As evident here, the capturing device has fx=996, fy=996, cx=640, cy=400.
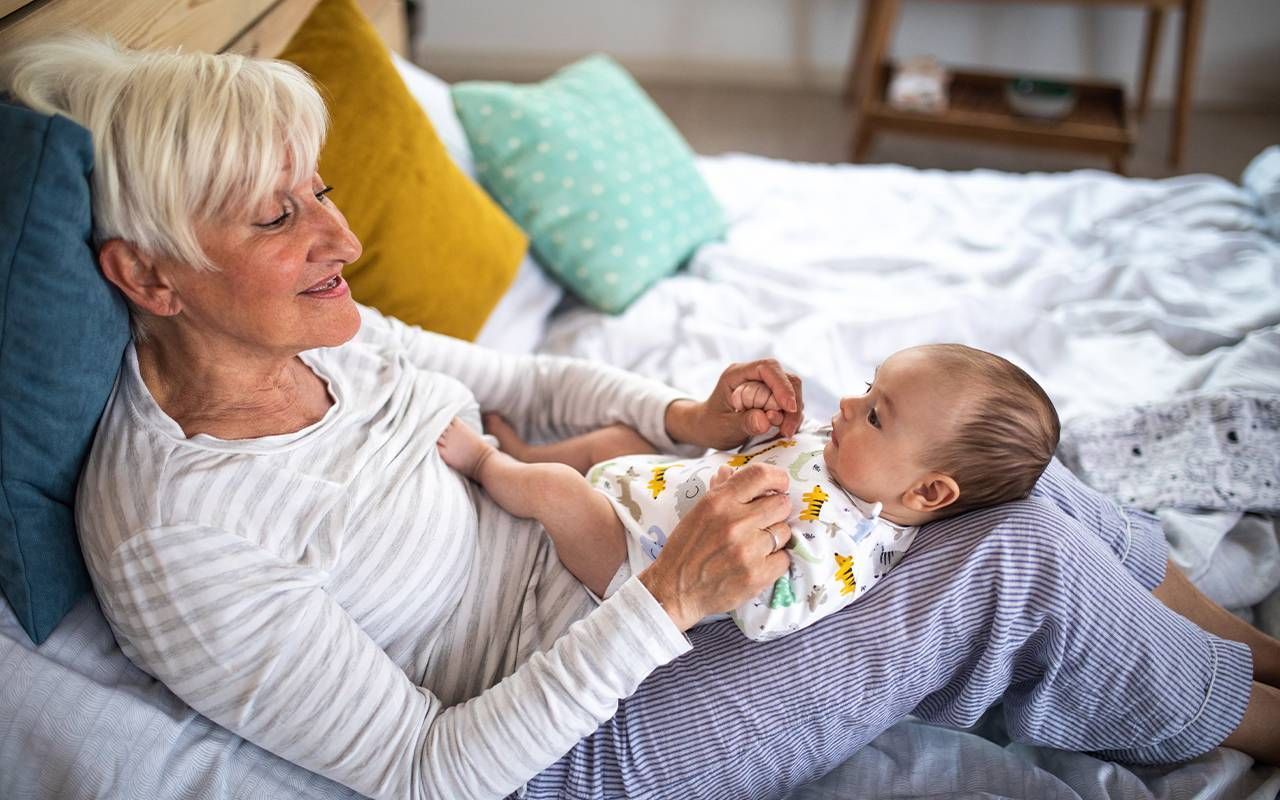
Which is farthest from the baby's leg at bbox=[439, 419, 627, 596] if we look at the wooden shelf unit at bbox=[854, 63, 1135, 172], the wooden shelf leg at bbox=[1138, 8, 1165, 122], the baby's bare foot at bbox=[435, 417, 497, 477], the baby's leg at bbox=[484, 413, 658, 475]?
the wooden shelf leg at bbox=[1138, 8, 1165, 122]

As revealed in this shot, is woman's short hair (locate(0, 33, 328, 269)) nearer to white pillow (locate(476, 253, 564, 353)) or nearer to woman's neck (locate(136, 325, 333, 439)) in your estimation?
woman's neck (locate(136, 325, 333, 439))

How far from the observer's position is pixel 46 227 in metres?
0.91

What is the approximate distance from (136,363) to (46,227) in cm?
17

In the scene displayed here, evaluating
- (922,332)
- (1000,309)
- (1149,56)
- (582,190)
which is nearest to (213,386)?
(582,190)

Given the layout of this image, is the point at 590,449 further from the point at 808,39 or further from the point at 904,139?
the point at 808,39

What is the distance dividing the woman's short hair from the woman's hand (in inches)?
23.5

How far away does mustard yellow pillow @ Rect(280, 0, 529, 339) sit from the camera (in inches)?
61.2

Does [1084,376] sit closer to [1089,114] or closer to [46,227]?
[46,227]

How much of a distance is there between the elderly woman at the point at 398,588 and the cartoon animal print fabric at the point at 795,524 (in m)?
0.03

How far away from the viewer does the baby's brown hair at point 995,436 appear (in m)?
1.08

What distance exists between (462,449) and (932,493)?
1.97 feet

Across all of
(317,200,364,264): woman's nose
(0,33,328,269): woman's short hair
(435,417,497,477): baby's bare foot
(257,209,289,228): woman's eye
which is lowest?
(435,417,497,477): baby's bare foot

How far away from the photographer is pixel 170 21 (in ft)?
4.57

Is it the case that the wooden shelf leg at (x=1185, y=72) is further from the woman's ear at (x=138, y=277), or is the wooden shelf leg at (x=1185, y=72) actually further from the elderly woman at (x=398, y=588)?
the woman's ear at (x=138, y=277)
